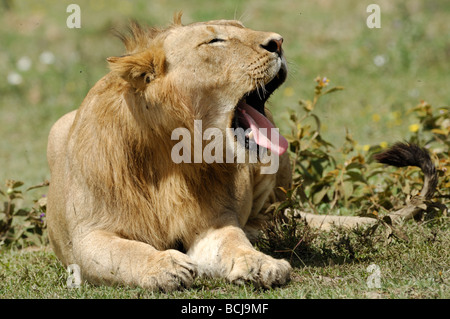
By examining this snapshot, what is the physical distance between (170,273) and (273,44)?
1.26 metres

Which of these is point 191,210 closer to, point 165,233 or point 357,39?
point 165,233

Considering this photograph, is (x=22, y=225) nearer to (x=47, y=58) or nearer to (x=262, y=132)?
(x=262, y=132)

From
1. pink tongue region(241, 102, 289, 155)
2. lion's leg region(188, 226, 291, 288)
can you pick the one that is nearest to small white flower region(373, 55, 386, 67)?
pink tongue region(241, 102, 289, 155)

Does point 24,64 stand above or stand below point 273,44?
below

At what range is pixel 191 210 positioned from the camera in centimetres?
382

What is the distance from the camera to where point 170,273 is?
3285 mm

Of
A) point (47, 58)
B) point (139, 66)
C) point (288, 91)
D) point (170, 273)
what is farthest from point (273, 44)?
point (47, 58)

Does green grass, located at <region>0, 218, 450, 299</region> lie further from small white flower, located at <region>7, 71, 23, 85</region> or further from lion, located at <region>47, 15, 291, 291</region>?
small white flower, located at <region>7, 71, 23, 85</region>

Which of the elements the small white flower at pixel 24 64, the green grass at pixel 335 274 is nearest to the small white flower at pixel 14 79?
the small white flower at pixel 24 64

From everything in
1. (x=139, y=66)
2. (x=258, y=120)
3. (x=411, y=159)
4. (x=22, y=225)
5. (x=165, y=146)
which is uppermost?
(x=139, y=66)

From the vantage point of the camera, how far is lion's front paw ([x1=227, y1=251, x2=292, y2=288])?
3.29 metres

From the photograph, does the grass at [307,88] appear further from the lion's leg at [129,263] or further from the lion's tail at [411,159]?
the lion's tail at [411,159]

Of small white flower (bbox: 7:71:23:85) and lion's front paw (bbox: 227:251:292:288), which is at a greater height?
small white flower (bbox: 7:71:23:85)

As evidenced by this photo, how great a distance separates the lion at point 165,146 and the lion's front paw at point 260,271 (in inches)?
3.8
